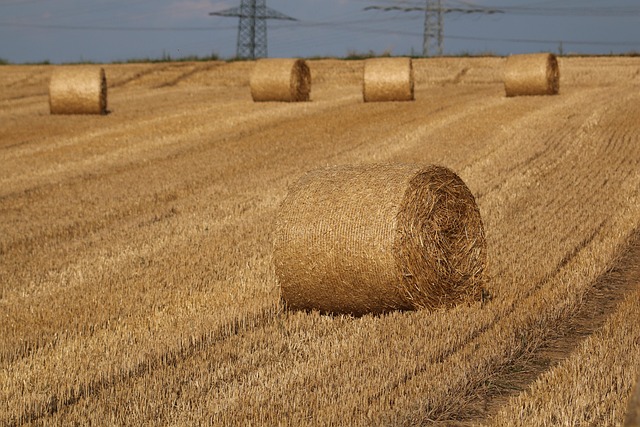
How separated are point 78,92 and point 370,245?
16.3 m

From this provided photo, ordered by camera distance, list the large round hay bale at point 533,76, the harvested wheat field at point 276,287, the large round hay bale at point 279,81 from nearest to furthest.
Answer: the harvested wheat field at point 276,287 < the large round hay bale at point 533,76 < the large round hay bale at point 279,81

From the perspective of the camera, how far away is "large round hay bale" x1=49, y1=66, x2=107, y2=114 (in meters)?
22.0

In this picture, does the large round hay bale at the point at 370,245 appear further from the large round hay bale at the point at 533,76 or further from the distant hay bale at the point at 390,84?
the large round hay bale at the point at 533,76

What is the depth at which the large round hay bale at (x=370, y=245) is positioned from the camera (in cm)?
706

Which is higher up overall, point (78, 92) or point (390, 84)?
point (390, 84)

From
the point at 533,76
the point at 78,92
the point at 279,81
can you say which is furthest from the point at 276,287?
the point at 533,76

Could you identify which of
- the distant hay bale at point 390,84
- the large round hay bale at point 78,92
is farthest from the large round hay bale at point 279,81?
the large round hay bale at point 78,92

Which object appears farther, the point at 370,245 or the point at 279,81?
the point at 279,81

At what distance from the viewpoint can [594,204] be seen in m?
11.4

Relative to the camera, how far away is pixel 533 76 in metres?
22.9

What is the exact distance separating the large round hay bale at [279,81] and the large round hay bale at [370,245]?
52.1ft

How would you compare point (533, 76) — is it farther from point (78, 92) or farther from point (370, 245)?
point (370, 245)

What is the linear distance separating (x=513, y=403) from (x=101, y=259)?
5.24m

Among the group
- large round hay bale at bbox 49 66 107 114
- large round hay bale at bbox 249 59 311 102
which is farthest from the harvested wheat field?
large round hay bale at bbox 249 59 311 102
